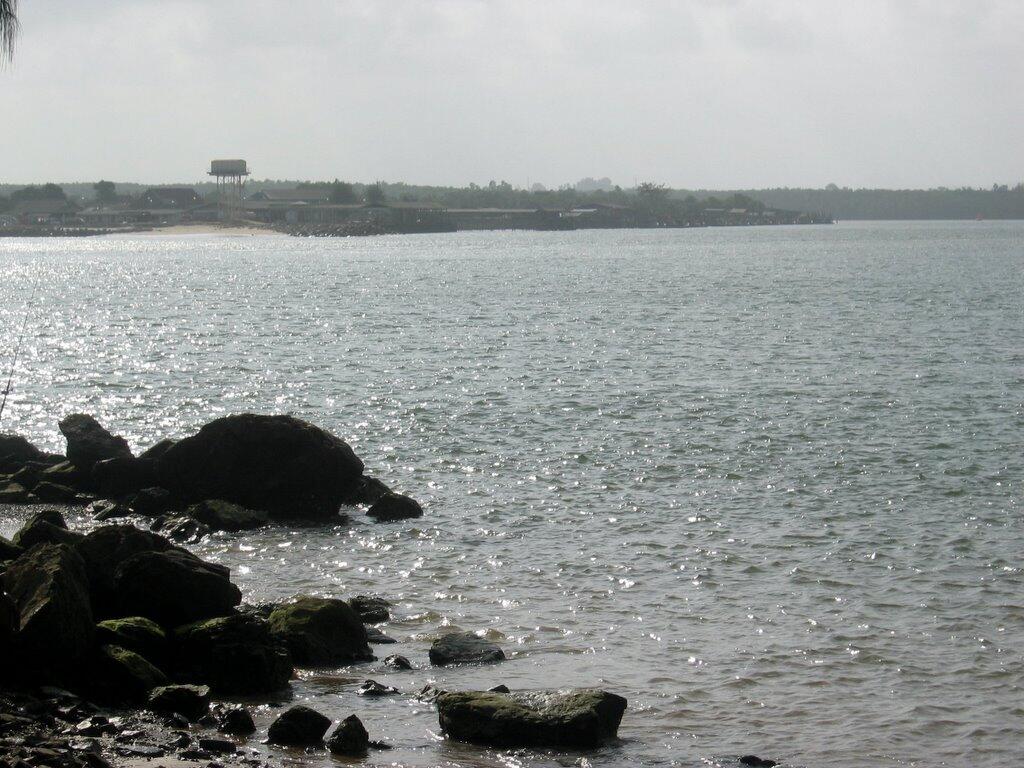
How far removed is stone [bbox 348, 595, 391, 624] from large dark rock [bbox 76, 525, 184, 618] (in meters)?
2.63

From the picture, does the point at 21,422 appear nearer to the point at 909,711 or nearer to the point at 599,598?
the point at 599,598

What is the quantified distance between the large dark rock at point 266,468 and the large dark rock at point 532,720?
10799 mm

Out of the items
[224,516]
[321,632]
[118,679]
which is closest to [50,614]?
[118,679]

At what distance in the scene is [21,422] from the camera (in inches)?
1382

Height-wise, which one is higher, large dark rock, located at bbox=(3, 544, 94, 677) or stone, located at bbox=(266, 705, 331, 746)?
large dark rock, located at bbox=(3, 544, 94, 677)

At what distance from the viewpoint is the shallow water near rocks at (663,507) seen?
14.5 metres

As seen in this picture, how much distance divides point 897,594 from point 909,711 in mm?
4460

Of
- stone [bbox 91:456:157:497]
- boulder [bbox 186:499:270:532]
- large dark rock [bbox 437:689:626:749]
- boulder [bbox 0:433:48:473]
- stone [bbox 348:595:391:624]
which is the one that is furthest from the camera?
boulder [bbox 0:433:48:473]

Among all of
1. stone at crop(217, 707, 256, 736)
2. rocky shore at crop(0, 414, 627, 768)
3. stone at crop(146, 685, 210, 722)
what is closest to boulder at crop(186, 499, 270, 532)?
rocky shore at crop(0, 414, 627, 768)

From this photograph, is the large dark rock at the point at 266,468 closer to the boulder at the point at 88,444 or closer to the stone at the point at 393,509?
the stone at the point at 393,509

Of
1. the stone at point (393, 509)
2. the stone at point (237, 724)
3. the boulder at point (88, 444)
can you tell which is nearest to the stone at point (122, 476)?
the boulder at point (88, 444)

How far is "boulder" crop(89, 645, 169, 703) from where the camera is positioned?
13648 mm

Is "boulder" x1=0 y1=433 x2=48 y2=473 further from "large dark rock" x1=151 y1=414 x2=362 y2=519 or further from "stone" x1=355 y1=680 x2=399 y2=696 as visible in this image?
"stone" x1=355 y1=680 x2=399 y2=696

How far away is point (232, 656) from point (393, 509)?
9162mm
